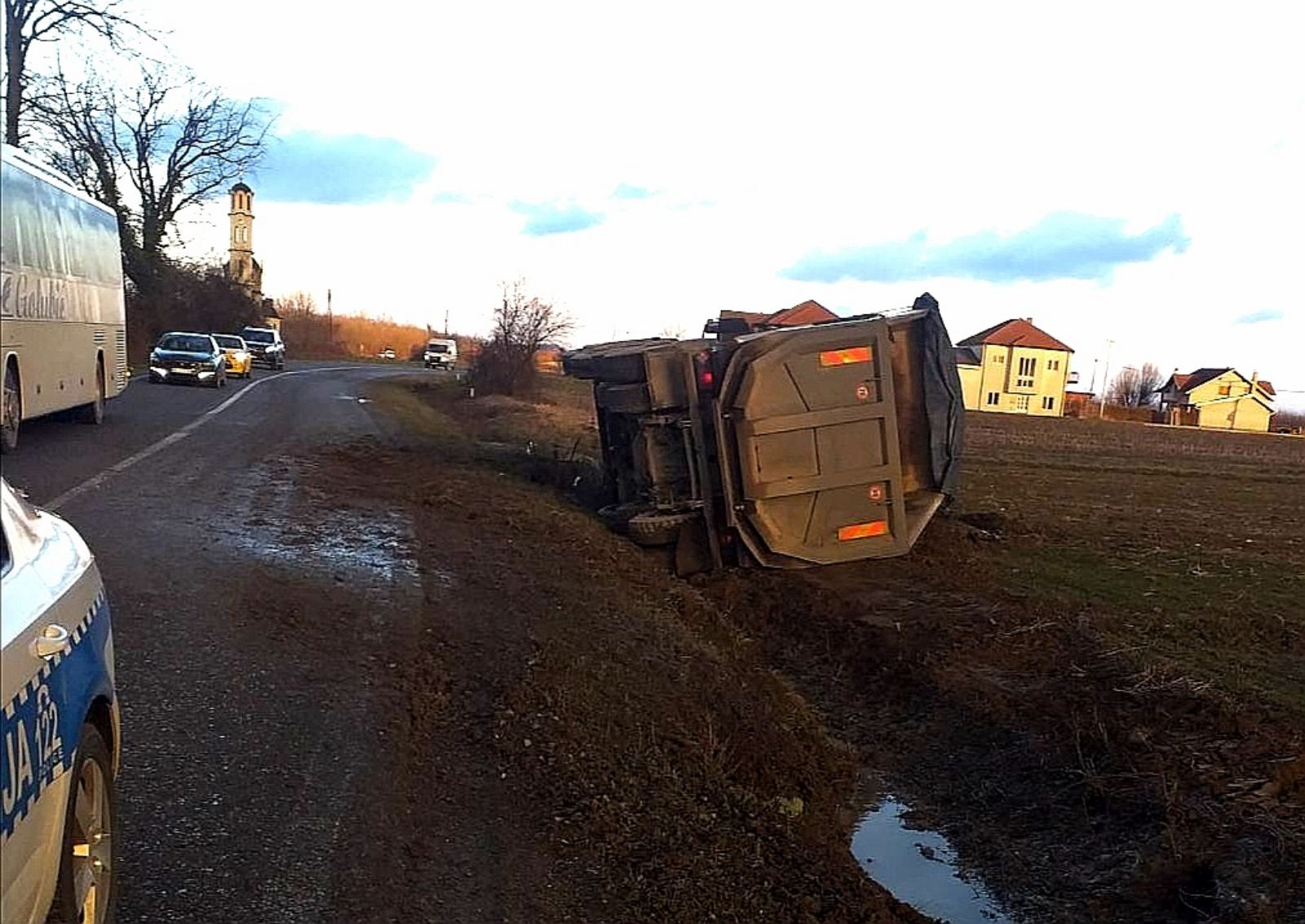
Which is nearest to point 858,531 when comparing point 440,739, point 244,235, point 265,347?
point 440,739

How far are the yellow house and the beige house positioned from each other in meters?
10.0

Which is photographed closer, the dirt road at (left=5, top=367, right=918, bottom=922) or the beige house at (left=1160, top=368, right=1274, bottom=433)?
the dirt road at (left=5, top=367, right=918, bottom=922)

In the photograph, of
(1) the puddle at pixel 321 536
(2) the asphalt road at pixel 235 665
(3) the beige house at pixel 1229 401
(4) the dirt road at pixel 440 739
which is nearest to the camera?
(2) the asphalt road at pixel 235 665

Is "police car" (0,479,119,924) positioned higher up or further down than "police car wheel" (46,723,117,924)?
higher up

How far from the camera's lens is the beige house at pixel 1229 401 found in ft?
337

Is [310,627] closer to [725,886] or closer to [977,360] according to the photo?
[725,886]

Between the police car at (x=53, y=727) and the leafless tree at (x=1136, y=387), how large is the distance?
131937 mm

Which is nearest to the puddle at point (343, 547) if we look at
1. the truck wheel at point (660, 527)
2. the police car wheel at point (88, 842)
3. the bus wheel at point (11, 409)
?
the truck wheel at point (660, 527)

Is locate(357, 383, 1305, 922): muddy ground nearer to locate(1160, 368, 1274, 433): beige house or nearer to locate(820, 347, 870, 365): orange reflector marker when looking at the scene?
locate(820, 347, 870, 365): orange reflector marker

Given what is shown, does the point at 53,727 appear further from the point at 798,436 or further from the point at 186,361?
the point at 186,361

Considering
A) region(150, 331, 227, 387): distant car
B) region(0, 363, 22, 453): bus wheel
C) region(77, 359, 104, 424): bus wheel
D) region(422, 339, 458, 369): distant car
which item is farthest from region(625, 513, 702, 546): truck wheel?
region(422, 339, 458, 369): distant car

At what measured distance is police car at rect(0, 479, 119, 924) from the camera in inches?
99.3

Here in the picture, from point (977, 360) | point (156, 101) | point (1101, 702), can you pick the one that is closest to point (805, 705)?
point (1101, 702)

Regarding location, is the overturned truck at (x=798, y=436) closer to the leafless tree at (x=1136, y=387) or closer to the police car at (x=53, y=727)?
the police car at (x=53, y=727)
